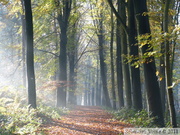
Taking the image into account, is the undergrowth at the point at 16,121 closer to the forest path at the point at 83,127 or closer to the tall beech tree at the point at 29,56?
the forest path at the point at 83,127

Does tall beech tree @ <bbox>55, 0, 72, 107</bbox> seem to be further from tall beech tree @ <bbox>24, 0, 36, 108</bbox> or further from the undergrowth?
the undergrowth

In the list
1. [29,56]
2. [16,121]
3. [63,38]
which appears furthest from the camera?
[63,38]

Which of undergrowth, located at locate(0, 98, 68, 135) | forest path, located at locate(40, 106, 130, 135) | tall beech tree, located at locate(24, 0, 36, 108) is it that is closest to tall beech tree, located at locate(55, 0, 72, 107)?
forest path, located at locate(40, 106, 130, 135)

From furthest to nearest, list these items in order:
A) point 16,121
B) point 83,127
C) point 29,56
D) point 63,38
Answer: point 63,38
point 29,56
point 83,127
point 16,121

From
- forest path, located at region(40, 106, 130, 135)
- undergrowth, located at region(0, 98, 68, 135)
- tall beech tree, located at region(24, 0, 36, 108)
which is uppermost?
tall beech tree, located at region(24, 0, 36, 108)

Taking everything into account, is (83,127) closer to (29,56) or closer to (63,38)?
(29,56)

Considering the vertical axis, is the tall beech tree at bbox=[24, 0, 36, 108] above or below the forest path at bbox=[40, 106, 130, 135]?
above

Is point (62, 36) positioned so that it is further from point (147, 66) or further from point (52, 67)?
point (147, 66)

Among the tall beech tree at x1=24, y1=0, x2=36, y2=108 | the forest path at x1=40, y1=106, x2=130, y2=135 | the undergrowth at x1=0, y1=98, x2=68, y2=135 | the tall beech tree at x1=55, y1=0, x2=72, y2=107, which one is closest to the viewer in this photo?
the undergrowth at x1=0, y1=98, x2=68, y2=135

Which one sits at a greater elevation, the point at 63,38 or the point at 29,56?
the point at 63,38

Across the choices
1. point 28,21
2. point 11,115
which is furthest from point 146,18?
point 11,115

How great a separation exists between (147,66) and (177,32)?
10.1 ft

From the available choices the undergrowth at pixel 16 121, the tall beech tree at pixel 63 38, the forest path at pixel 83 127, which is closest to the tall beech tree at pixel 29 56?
the undergrowth at pixel 16 121

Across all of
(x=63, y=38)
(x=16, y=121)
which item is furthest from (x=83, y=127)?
(x=63, y=38)
